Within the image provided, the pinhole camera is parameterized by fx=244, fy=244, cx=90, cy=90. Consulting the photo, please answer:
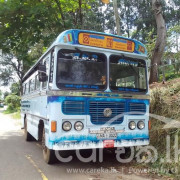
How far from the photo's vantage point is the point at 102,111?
18.0 feet

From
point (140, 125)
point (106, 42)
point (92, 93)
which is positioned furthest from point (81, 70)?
point (140, 125)

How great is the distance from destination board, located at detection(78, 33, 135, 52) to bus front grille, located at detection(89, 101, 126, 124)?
4.47 feet

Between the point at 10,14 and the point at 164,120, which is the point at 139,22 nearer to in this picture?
the point at 10,14

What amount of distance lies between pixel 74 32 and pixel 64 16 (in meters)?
7.70

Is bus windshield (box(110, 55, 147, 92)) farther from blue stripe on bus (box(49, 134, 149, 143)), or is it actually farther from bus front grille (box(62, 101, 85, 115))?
blue stripe on bus (box(49, 134, 149, 143))

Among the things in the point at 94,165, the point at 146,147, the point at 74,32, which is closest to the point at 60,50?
the point at 74,32

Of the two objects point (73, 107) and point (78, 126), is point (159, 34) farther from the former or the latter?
point (78, 126)

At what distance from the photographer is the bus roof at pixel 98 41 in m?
5.41

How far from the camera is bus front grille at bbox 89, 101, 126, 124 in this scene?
213 inches

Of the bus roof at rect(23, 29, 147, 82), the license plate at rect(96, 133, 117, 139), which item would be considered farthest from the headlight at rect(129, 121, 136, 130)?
the bus roof at rect(23, 29, 147, 82)

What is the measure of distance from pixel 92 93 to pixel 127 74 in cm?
117

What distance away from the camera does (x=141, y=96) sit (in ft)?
19.7

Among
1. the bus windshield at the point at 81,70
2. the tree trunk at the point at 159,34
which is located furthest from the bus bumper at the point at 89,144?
the tree trunk at the point at 159,34

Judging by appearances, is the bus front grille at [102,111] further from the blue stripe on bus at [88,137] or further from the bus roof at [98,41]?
the bus roof at [98,41]
